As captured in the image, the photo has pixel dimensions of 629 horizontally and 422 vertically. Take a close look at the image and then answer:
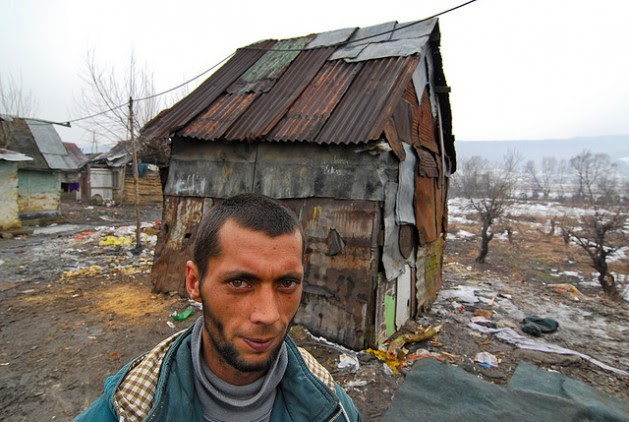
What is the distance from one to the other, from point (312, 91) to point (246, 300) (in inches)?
222

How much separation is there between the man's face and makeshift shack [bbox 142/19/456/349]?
149 inches

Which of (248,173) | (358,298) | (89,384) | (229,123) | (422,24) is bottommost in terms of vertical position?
(89,384)

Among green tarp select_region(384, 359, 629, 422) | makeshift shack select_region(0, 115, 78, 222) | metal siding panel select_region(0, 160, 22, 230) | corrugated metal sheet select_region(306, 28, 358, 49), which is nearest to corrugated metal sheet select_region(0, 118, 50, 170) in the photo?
makeshift shack select_region(0, 115, 78, 222)

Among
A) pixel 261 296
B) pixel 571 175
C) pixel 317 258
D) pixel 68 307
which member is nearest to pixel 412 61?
pixel 317 258

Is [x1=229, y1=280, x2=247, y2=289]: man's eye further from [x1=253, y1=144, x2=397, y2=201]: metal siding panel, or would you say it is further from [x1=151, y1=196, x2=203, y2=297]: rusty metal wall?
[x1=151, y1=196, x2=203, y2=297]: rusty metal wall

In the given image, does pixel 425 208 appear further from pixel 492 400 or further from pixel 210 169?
pixel 210 169

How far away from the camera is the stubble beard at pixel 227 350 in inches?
48.1

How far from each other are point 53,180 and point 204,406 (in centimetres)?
1925

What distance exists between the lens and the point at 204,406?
1.27 metres

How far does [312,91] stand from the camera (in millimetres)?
6320

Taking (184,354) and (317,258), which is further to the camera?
(317,258)

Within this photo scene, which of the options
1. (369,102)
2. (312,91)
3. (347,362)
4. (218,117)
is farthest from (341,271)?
(218,117)

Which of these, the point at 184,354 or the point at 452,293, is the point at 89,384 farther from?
the point at 452,293

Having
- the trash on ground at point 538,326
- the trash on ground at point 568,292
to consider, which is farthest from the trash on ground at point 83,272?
the trash on ground at point 568,292
